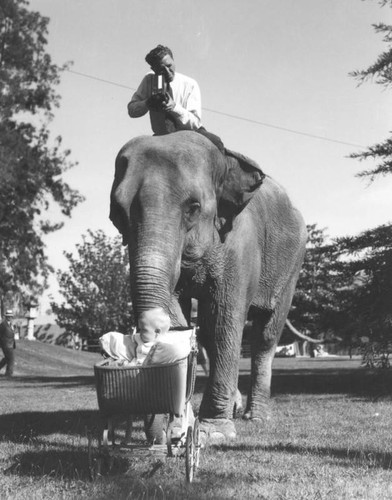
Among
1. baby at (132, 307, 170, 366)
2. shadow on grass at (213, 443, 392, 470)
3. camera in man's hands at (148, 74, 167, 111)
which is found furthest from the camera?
camera in man's hands at (148, 74, 167, 111)

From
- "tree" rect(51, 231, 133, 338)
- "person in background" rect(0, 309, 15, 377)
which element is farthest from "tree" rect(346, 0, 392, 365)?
"tree" rect(51, 231, 133, 338)

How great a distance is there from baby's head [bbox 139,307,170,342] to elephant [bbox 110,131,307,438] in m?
0.06

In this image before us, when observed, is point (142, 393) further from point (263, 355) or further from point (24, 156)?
point (24, 156)

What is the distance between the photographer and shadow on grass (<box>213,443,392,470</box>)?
5.78m

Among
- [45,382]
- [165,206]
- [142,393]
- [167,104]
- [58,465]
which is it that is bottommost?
[45,382]

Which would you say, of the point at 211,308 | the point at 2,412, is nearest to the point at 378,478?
the point at 211,308

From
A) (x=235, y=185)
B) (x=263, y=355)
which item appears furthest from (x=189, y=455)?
(x=263, y=355)

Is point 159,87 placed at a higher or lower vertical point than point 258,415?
higher

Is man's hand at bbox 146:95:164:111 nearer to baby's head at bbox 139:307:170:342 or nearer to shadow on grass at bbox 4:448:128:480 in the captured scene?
baby's head at bbox 139:307:170:342

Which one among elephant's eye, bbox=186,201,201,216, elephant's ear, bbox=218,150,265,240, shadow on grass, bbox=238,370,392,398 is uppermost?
elephant's ear, bbox=218,150,265,240

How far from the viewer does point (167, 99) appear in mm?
7504

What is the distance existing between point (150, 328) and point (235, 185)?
2248 millimetres

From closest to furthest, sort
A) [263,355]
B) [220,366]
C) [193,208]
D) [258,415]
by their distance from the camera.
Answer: [193,208] → [220,366] → [258,415] → [263,355]

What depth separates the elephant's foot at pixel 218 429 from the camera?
7.04m
